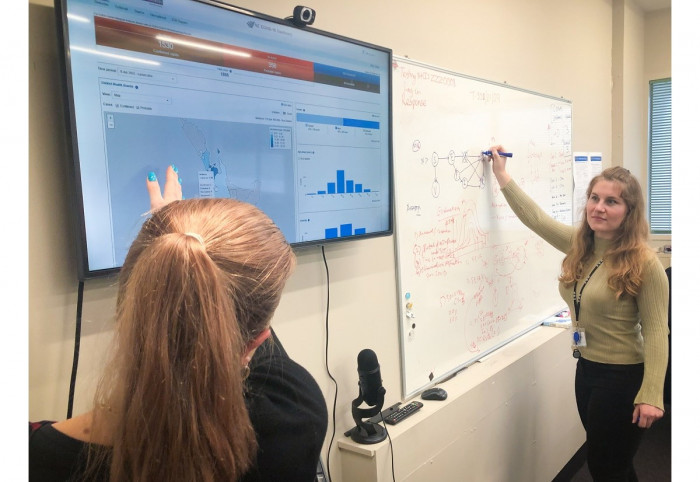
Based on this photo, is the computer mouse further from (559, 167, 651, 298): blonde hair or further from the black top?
the black top

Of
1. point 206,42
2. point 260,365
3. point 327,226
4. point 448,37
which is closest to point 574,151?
point 448,37

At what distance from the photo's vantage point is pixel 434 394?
2033mm

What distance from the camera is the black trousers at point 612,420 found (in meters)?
2.03

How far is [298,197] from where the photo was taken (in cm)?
147

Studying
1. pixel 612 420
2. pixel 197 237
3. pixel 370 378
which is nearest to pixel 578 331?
pixel 612 420

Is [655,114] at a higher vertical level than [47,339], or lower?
higher

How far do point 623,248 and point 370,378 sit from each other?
1.16m

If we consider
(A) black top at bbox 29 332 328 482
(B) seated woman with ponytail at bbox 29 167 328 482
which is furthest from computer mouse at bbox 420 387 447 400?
(B) seated woman with ponytail at bbox 29 167 328 482

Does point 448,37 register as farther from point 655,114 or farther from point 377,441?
point 655,114

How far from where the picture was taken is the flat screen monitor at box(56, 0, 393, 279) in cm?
103

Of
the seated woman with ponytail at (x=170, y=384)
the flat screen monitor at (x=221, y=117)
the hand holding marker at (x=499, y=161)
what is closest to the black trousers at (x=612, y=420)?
the hand holding marker at (x=499, y=161)

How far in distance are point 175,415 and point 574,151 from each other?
3.28 m

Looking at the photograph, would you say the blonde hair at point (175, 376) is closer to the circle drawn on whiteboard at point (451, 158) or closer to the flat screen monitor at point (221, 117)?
the flat screen monitor at point (221, 117)

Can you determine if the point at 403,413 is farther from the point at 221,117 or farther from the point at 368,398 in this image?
the point at 221,117
